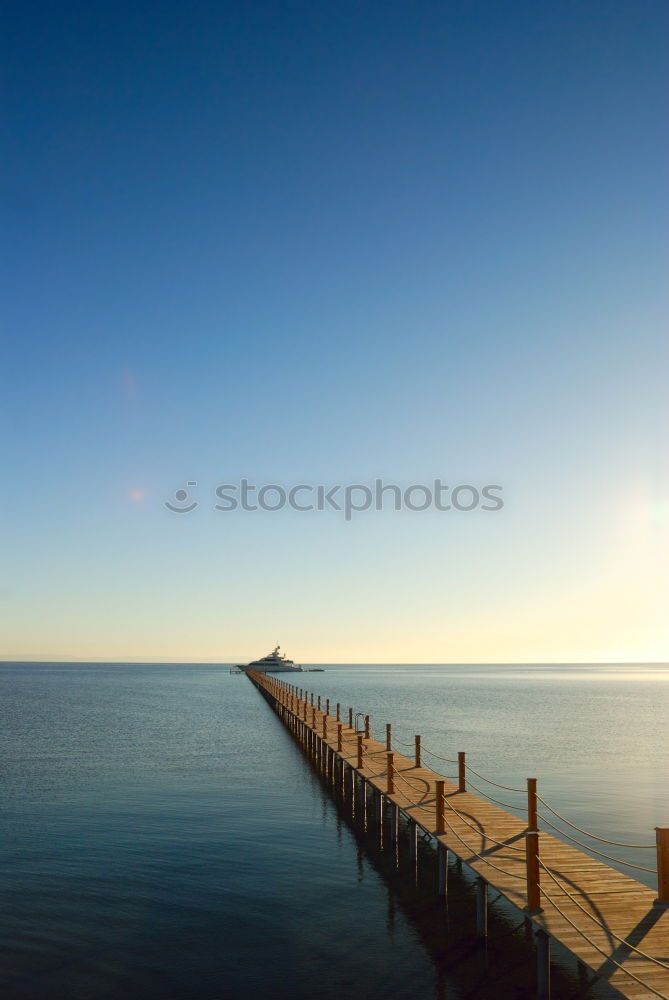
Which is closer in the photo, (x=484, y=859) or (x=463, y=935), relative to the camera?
(x=484, y=859)

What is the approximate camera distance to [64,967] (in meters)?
13.6

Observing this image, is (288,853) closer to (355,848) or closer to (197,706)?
(355,848)

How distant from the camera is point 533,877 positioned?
40.3 ft

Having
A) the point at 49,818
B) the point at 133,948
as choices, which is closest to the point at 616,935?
the point at 133,948

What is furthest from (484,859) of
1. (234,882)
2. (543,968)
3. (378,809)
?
(378,809)

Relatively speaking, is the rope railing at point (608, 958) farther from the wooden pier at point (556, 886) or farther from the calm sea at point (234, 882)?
the calm sea at point (234, 882)

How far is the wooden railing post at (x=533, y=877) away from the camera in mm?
12180

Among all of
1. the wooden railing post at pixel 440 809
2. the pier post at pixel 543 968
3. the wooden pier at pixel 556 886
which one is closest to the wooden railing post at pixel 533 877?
the wooden pier at pixel 556 886

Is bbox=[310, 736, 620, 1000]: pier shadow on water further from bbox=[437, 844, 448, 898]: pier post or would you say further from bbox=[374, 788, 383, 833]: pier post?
bbox=[374, 788, 383, 833]: pier post

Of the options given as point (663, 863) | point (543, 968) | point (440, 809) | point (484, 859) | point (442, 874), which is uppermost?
point (663, 863)

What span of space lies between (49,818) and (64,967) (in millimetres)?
12925

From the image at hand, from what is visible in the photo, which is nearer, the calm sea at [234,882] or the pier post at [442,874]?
the calm sea at [234,882]

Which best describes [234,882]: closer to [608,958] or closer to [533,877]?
[533,877]

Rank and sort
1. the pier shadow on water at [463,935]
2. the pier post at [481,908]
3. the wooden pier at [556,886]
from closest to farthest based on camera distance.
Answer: the wooden pier at [556,886] < the pier shadow on water at [463,935] < the pier post at [481,908]
